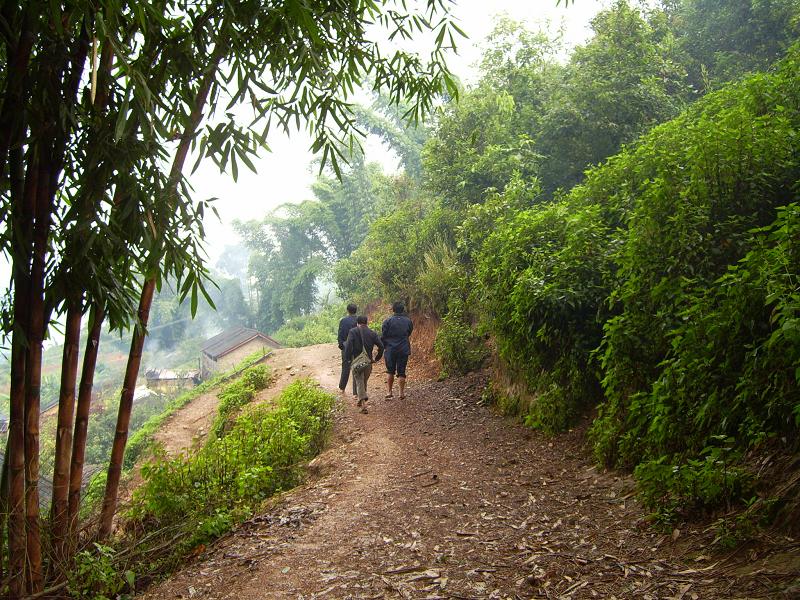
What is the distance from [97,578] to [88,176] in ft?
8.68

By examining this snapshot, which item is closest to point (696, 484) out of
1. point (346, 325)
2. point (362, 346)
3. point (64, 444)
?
point (64, 444)

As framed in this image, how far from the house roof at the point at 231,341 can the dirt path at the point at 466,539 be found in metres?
26.0

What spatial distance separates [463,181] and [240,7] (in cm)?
1004

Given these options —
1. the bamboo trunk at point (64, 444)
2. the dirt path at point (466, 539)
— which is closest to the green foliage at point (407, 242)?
the dirt path at point (466, 539)

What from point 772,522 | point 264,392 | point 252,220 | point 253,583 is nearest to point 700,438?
point 772,522

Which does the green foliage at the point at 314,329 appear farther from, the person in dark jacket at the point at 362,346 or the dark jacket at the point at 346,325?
the person in dark jacket at the point at 362,346

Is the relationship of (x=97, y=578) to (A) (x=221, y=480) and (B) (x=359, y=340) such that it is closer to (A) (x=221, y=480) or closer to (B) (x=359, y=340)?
(A) (x=221, y=480)

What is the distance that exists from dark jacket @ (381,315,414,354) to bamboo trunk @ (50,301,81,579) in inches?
228

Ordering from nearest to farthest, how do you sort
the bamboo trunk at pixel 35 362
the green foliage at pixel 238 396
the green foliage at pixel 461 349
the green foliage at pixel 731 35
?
the bamboo trunk at pixel 35 362 < the green foliage at pixel 461 349 < the green foliage at pixel 238 396 < the green foliage at pixel 731 35

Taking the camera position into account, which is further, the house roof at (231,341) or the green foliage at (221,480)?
the house roof at (231,341)

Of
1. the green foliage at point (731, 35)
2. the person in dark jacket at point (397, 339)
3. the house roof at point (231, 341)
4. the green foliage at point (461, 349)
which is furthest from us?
the house roof at point (231, 341)

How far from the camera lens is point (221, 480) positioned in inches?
227

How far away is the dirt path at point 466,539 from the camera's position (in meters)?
3.23

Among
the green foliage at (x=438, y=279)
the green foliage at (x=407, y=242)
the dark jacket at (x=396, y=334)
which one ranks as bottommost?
the dark jacket at (x=396, y=334)
